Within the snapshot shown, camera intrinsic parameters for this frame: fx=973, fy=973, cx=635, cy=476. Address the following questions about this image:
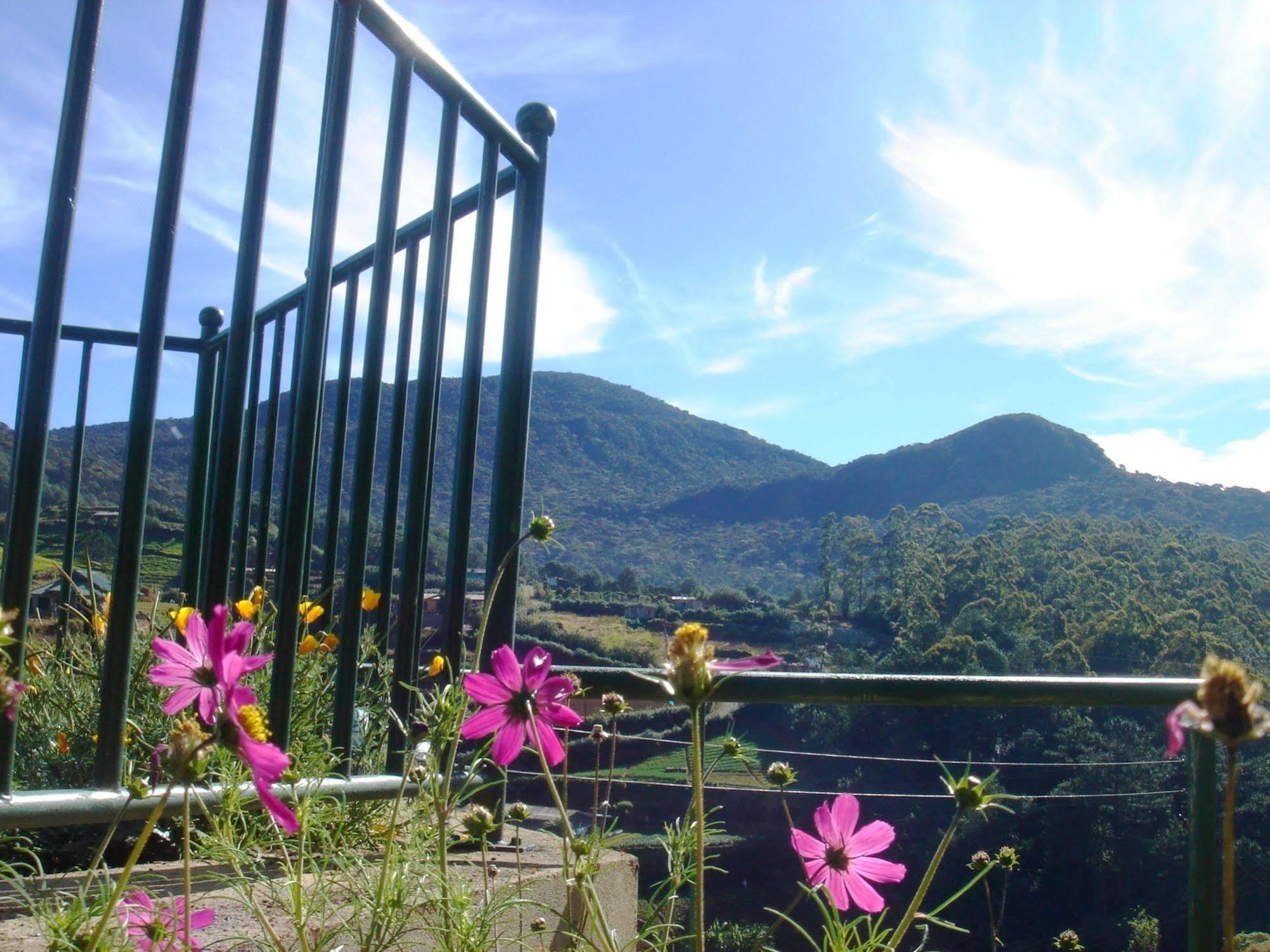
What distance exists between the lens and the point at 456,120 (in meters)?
1.47

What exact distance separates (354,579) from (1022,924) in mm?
25186

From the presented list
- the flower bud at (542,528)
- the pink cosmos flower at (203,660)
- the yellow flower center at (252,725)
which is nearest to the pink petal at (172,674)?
the pink cosmos flower at (203,660)

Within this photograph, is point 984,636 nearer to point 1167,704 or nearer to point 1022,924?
point 1022,924

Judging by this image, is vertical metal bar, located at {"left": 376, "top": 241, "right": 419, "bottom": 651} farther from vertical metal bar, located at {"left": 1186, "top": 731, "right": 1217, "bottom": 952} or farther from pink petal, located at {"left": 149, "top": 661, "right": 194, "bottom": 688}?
vertical metal bar, located at {"left": 1186, "top": 731, "right": 1217, "bottom": 952}

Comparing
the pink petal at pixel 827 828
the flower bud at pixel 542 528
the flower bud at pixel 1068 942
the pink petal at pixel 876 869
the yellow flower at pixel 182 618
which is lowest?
the flower bud at pixel 1068 942

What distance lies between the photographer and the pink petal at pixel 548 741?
2.62 ft

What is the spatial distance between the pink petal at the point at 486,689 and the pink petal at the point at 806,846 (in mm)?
305

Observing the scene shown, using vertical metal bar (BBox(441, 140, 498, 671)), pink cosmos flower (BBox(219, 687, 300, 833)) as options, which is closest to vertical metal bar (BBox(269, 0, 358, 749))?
vertical metal bar (BBox(441, 140, 498, 671))

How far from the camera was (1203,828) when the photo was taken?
126 centimetres

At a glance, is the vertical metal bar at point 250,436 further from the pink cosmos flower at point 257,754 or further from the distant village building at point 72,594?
the pink cosmos flower at point 257,754

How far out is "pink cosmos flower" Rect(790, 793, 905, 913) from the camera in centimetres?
88

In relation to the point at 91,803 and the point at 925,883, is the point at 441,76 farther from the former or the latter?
the point at 925,883

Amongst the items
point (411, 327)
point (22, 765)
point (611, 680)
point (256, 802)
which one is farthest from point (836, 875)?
point (22, 765)

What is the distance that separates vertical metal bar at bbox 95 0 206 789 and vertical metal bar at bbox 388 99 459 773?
43 cm
